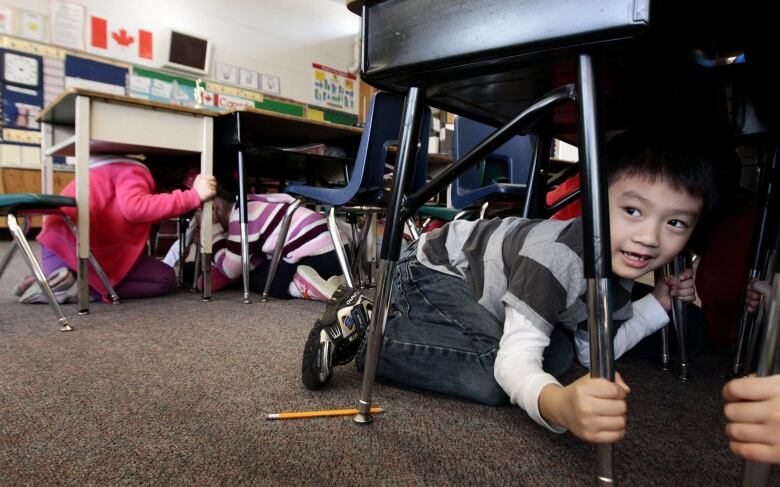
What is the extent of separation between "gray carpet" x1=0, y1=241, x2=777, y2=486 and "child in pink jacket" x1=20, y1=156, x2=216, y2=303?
Result: 68 cm

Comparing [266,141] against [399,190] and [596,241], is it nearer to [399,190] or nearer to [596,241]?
[399,190]

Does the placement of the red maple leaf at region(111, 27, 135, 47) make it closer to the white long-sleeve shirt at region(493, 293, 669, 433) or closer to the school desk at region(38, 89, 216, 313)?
the school desk at region(38, 89, 216, 313)

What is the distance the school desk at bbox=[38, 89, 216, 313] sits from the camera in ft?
5.21

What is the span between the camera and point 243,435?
684 mm

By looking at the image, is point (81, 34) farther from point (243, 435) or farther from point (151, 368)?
point (243, 435)

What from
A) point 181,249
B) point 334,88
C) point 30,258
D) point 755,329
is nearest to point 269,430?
point 755,329

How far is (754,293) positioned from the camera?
3.33 feet

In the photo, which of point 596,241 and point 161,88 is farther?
point 161,88

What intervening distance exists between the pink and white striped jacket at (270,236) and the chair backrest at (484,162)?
2.04 feet

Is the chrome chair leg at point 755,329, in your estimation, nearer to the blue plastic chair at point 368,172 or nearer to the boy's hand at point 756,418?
the boy's hand at point 756,418

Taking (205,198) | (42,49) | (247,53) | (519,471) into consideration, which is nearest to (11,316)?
(205,198)

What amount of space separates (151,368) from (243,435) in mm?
407

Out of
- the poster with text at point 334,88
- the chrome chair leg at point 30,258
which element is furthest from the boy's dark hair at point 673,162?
the poster with text at point 334,88

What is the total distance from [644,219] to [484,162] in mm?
1668
